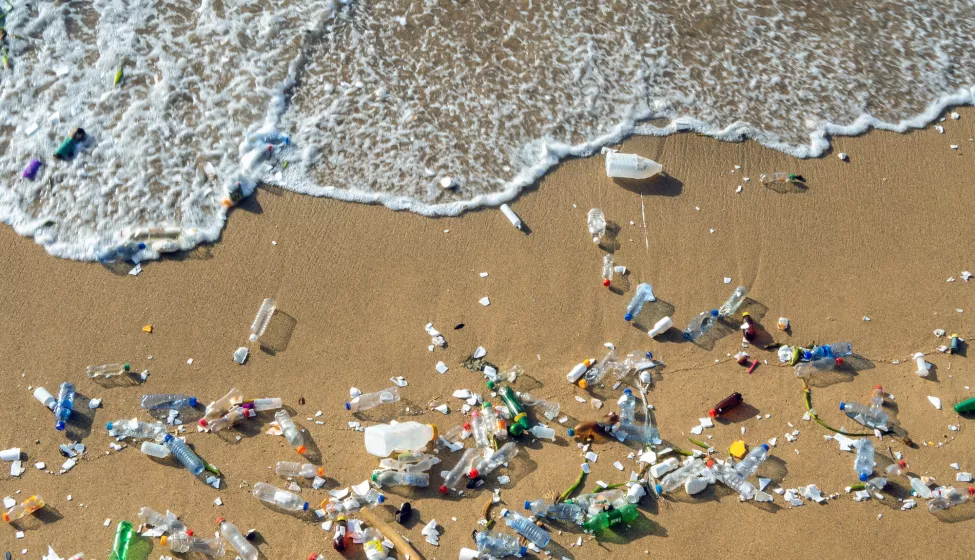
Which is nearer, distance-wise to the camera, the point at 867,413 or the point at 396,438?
the point at 396,438

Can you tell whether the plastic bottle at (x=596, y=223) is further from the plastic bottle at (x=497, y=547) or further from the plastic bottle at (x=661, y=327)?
the plastic bottle at (x=497, y=547)

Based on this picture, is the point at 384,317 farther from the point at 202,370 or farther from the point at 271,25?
the point at 271,25

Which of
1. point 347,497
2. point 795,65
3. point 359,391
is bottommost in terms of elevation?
point 347,497

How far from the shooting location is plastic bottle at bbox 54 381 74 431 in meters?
4.54

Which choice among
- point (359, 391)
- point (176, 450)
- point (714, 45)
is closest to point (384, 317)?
point (359, 391)

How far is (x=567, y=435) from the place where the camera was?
446 centimetres

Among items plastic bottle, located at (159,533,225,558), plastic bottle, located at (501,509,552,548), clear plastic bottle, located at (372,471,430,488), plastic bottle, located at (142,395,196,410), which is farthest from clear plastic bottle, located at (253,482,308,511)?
plastic bottle, located at (501,509,552,548)

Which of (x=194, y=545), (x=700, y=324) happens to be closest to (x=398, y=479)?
(x=194, y=545)

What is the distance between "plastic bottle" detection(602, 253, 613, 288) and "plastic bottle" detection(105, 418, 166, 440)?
3.16m

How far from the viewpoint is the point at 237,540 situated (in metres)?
4.10

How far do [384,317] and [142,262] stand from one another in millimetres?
1942

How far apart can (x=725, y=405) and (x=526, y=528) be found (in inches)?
59.5

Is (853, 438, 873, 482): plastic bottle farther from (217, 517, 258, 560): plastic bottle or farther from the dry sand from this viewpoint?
(217, 517, 258, 560): plastic bottle

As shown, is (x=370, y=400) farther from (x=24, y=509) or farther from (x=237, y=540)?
(x=24, y=509)
